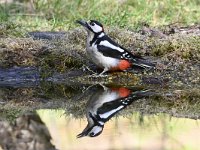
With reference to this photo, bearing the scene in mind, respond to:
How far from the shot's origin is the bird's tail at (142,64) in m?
8.48

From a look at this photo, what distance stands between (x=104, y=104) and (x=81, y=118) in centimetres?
38

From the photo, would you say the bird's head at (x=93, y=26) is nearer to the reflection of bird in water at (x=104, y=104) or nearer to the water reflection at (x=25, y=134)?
the reflection of bird in water at (x=104, y=104)

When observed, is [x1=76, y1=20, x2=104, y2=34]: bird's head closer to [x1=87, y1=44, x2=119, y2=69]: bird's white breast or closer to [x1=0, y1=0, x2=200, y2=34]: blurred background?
[x1=87, y1=44, x2=119, y2=69]: bird's white breast

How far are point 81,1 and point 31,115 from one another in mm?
4306

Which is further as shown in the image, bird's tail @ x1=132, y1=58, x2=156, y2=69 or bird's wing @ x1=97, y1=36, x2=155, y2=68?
bird's tail @ x1=132, y1=58, x2=156, y2=69

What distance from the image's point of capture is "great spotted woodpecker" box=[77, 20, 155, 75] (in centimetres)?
830

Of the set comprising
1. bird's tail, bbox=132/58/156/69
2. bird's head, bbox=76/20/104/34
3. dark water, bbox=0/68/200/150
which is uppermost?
bird's head, bbox=76/20/104/34

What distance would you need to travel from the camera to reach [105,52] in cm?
828

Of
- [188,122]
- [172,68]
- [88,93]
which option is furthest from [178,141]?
[172,68]

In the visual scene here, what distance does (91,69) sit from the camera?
28.7 feet

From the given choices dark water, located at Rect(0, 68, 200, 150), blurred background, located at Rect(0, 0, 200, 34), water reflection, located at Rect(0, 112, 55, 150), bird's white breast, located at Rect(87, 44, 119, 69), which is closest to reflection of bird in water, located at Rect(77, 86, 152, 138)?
dark water, located at Rect(0, 68, 200, 150)

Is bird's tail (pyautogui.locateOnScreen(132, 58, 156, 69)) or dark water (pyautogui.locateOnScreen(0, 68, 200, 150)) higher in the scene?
bird's tail (pyautogui.locateOnScreen(132, 58, 156, 69))

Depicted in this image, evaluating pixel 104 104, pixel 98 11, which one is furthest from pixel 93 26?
pixel 98 11

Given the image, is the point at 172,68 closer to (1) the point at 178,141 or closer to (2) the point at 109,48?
(2) the point at 109,48
